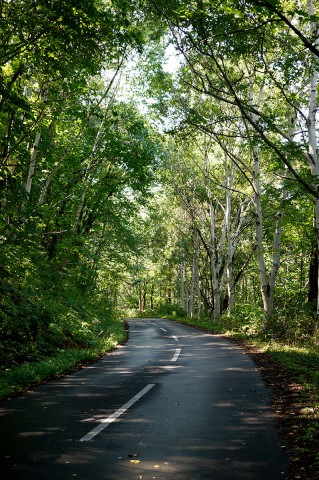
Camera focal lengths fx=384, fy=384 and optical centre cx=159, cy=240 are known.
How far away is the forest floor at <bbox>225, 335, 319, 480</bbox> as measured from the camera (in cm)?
412

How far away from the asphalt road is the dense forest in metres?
2.48

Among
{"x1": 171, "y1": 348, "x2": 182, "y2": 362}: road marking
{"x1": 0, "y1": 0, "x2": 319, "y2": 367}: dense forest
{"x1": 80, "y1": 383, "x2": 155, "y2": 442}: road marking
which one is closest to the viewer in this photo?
{"x1": 80, "y1": 383, "x2": 155, "y2": 442}: road marking

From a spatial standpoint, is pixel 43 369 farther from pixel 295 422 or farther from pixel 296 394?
pixel 295 422

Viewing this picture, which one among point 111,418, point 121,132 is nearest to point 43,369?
point 111,418

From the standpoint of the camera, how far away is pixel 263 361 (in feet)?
38.4

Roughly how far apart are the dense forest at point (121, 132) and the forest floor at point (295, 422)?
531 centimetres

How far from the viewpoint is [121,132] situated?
18.9 m

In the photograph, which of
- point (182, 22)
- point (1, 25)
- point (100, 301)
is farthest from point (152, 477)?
point (100, 301)

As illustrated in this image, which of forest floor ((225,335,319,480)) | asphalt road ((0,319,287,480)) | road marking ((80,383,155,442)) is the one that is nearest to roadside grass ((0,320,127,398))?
asphalt road ((0,319,287,480))

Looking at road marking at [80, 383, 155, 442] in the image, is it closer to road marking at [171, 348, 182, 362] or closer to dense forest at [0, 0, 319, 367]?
dense forest at [0, 0, 319, 367]

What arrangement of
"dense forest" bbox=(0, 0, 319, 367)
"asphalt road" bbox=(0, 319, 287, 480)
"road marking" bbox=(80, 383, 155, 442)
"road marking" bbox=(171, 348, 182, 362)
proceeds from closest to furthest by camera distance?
"asphalt road" bbox=(0, 319, 287, 480) → "road marking" bbox=(80, 383, 155, 442) → "dense forest" bbox=(0, 0, 319, 367) → "road marking" bbox=(171, 348, 182, 362)

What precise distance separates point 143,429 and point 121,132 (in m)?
15.7

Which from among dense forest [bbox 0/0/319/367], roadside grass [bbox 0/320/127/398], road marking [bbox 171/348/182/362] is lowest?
road marking [bbox 171/348/182/362]

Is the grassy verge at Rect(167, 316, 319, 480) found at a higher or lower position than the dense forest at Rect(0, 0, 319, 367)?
lower
